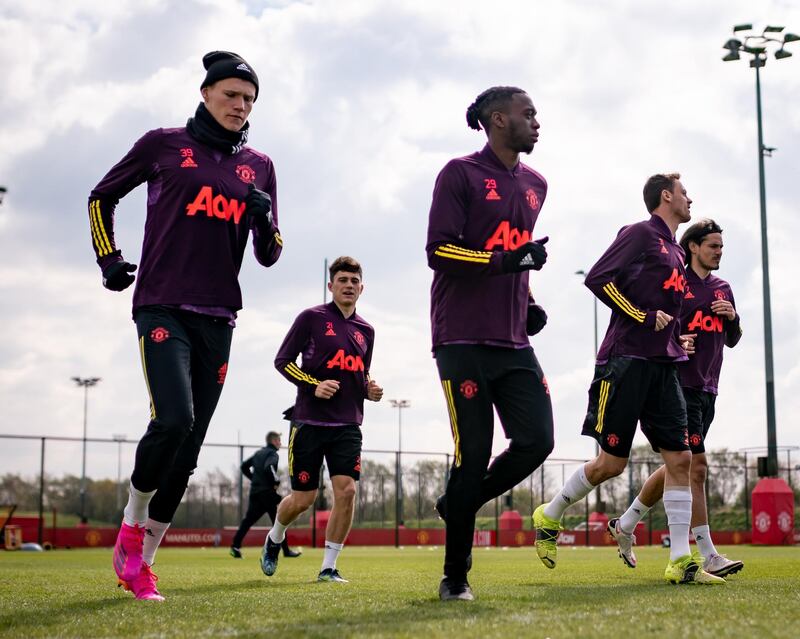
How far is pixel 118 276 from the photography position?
5.32m

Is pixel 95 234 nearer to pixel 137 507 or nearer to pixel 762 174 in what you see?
pixel 137 507

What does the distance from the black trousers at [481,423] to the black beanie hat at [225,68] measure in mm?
1917

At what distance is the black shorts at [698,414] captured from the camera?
8570 mm

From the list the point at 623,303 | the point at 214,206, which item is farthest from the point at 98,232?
the point at 623,303

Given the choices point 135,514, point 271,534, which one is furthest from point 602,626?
point 271,534

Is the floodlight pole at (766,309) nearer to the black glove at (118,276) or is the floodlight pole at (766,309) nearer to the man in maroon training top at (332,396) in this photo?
the man in maroon training top at (332,396)

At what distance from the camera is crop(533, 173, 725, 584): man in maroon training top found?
7129 mm

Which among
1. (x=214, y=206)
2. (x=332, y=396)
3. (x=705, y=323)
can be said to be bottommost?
(x=332, y=396)

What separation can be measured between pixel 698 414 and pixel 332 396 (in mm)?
3157

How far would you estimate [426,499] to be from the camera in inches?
1280

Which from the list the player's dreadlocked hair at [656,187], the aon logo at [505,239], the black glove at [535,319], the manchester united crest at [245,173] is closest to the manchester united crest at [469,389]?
the black glove at [535,319]

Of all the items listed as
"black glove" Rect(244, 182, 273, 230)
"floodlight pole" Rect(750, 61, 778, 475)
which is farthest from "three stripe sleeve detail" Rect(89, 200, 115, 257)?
"floodlight pole" Rect(750, 61, 778, 475)

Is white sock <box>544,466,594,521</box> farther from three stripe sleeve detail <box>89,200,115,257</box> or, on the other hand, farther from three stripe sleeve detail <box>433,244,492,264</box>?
three stripe sleeve detail <box>89,200,115,257</box>

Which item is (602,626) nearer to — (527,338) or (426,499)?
(527,338)
